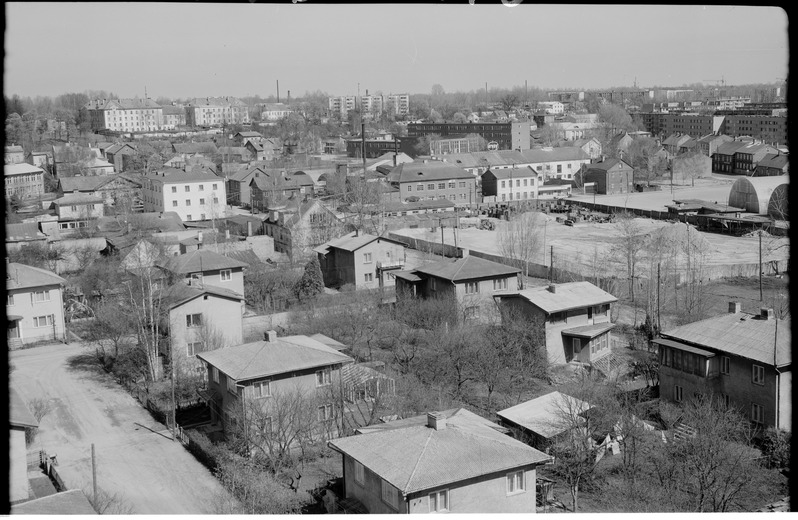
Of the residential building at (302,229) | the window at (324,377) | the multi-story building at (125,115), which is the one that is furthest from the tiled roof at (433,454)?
the multi-story building at (125,115)

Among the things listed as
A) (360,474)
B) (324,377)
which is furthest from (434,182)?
(360,474)

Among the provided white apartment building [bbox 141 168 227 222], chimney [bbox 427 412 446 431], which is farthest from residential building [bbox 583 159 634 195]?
chimney [bbox 427 412 446 431]

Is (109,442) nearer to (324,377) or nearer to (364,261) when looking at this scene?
(324,377)

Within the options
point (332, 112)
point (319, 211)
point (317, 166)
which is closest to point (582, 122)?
point (332, 112)

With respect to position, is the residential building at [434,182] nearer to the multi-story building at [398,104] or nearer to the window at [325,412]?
the window at [325,412]

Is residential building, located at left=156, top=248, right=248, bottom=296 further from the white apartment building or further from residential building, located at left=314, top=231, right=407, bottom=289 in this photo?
the white apartment building

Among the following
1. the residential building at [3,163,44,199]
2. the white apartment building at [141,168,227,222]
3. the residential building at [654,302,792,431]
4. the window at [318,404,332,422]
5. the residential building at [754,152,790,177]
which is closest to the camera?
the residential building at [654,302,792,431]

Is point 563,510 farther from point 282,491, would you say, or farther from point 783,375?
→ point 783,375
